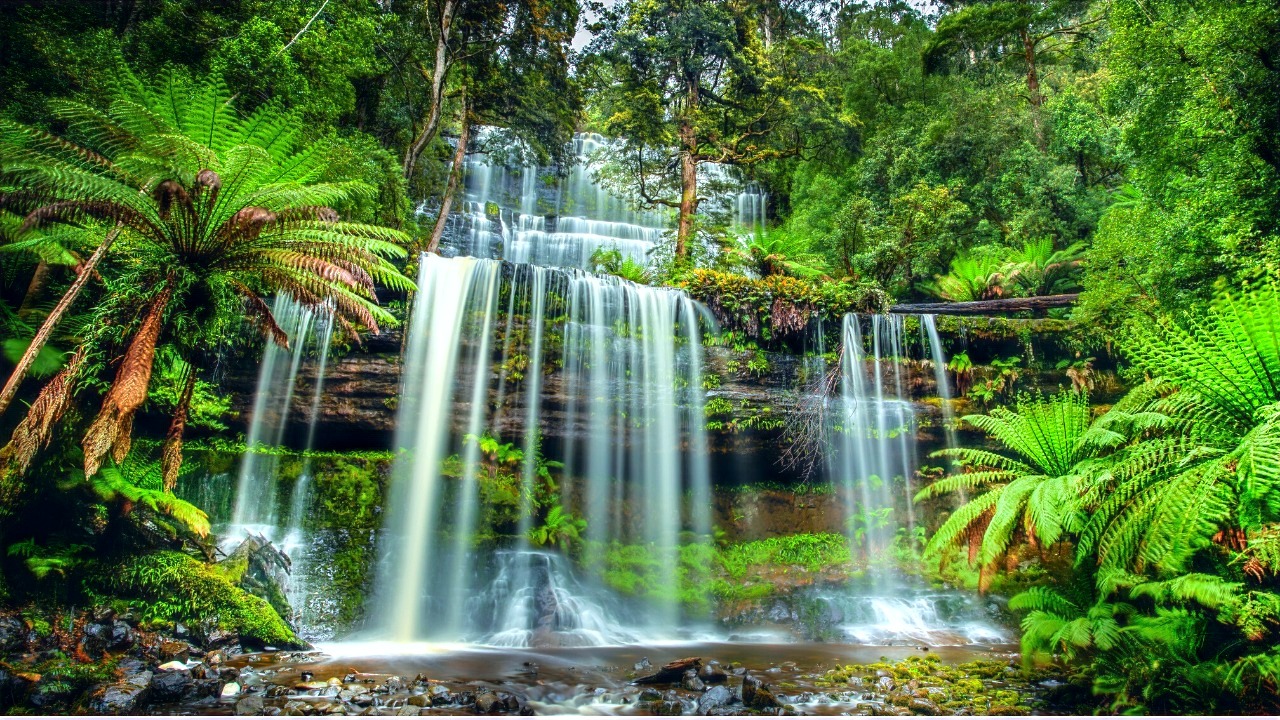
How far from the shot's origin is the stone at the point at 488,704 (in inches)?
171

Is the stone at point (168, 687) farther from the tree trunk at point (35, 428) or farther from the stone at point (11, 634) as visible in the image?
the tree trunk at point (35, 428)

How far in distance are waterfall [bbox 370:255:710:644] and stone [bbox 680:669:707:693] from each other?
119 inches

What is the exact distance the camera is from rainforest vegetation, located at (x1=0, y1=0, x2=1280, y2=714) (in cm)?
486

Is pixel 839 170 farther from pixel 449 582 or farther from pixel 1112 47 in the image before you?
pixel 449 582

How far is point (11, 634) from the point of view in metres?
4.55

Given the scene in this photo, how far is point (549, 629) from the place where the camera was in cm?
780

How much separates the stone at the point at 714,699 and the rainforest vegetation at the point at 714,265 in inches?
108

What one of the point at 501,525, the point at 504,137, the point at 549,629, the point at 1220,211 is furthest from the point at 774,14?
the point at 549,629

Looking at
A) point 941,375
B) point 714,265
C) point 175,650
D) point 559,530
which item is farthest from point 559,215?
point 175,650

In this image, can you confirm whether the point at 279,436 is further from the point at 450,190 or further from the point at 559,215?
the point at 559,215

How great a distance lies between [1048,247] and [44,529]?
593 inches

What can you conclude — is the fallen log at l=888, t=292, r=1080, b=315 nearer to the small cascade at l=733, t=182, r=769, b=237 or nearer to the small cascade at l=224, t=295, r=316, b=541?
the small cascade at l=733, t=182, r=769, b=237

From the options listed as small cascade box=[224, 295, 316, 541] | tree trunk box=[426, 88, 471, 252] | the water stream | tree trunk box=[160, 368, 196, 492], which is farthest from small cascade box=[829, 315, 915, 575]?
tree trunk box=[160, 368, 196, 492]

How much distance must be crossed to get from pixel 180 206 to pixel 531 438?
5.71 m
